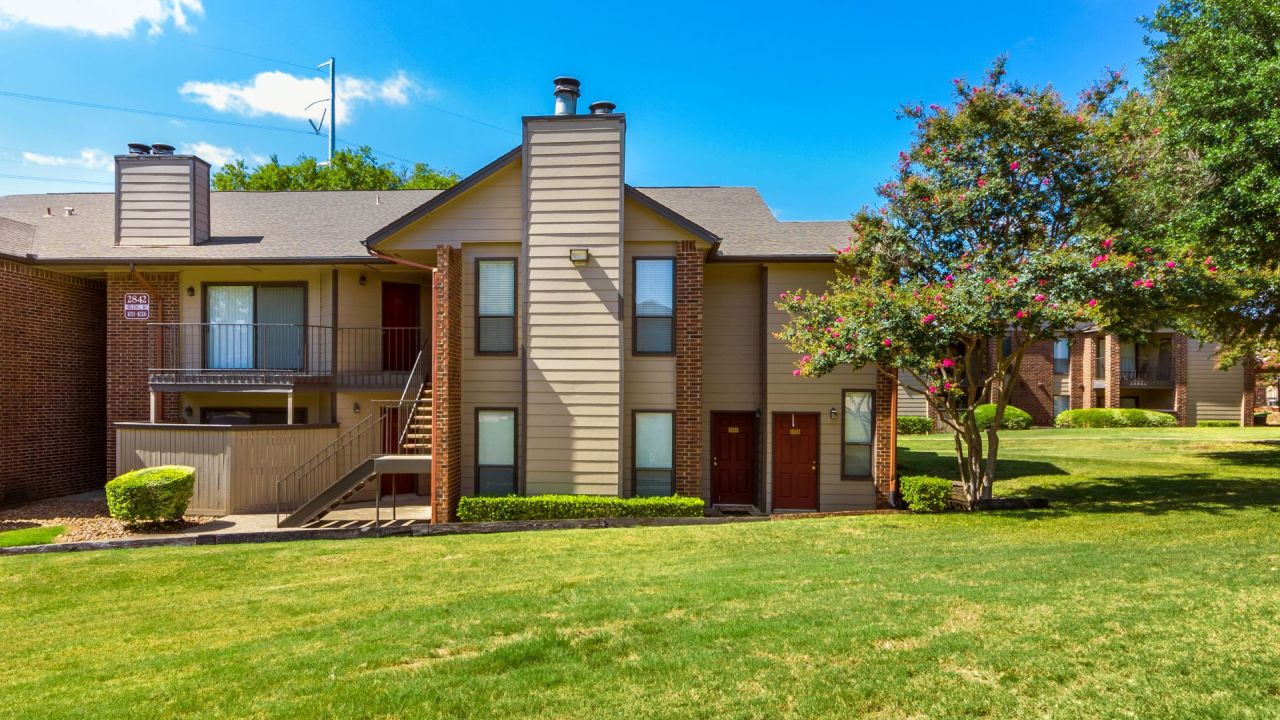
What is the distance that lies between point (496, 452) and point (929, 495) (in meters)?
8.23

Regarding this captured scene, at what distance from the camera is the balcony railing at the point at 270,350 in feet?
47.0

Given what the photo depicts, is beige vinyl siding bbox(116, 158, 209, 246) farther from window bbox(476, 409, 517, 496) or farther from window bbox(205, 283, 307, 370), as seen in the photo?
window bbox(476, 409, 517, 496)

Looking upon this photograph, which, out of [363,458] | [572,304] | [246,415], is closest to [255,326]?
[246,415]

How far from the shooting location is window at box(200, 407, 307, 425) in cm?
1491

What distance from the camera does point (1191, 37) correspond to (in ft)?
40.1

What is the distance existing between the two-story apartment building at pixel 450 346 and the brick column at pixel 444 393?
0.06m

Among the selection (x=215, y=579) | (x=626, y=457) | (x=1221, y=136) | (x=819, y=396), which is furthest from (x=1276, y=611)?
(x=215, y=579)

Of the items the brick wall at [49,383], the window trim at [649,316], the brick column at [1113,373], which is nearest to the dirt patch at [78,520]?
the brick wall at [49,383]

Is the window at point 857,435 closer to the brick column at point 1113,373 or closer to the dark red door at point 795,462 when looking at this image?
the dark red door at point 795,462

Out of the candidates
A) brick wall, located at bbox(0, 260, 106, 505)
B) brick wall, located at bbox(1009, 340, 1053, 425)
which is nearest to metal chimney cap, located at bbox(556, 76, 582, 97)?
brick wall, located at bbox(0, 260, 106, 505)

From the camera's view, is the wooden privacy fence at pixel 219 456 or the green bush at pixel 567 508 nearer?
the green bush at pixel 567 508

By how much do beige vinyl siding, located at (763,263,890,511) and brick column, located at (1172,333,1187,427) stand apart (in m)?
29.7

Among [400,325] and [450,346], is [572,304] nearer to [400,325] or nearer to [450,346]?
[450,346]

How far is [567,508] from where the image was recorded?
1115cm
